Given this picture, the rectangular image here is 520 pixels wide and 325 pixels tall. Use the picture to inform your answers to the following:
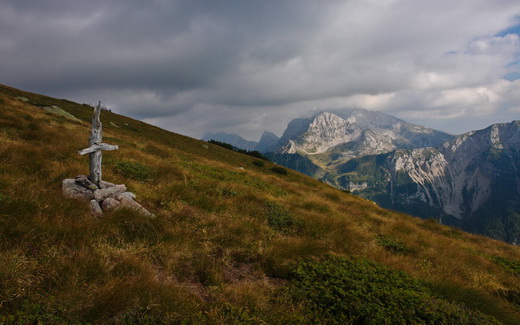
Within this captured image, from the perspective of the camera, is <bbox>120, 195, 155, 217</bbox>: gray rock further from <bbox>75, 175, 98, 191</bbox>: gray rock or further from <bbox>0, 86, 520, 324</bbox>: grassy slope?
<bbox>75, 175, 98, 191</bbox>: gray rock

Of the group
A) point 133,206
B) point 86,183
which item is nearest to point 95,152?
point 86,183

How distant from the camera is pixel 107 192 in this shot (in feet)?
23.0

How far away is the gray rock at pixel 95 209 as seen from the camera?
604 cm

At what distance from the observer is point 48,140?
12.7m

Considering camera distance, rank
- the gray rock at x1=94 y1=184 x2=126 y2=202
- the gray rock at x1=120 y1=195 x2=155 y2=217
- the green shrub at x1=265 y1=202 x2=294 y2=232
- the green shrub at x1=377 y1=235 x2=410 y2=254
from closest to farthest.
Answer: the gray rock at x1=120 y1=195 x2=155 y2=217 < the gray rock at x1=94 y1=184 x2=126 y2=202 < the green shrub at x1=265 y1=202 x2=294 y2=232 < the green shrub at x1=377 y1=235 x2=410 y2=254

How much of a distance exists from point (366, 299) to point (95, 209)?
6786mm

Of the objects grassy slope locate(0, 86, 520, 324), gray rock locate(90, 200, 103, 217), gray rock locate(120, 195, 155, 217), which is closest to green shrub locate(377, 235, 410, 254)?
grassy slope locate(0, 86, 520, 324)

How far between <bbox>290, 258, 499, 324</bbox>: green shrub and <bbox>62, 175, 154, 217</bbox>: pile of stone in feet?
14.8

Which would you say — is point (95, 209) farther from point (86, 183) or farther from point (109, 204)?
point (86, 183)

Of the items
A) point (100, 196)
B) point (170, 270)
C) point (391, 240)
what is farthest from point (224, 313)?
point (391, 240)

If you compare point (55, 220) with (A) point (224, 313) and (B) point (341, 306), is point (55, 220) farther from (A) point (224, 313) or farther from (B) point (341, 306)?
(B) point (341, 306)

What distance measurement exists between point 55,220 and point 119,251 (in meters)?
1.73

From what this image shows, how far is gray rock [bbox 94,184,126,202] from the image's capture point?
673cm

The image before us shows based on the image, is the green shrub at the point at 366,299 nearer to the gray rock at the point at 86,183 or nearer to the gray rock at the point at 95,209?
the gray rock at the point at 95,209
